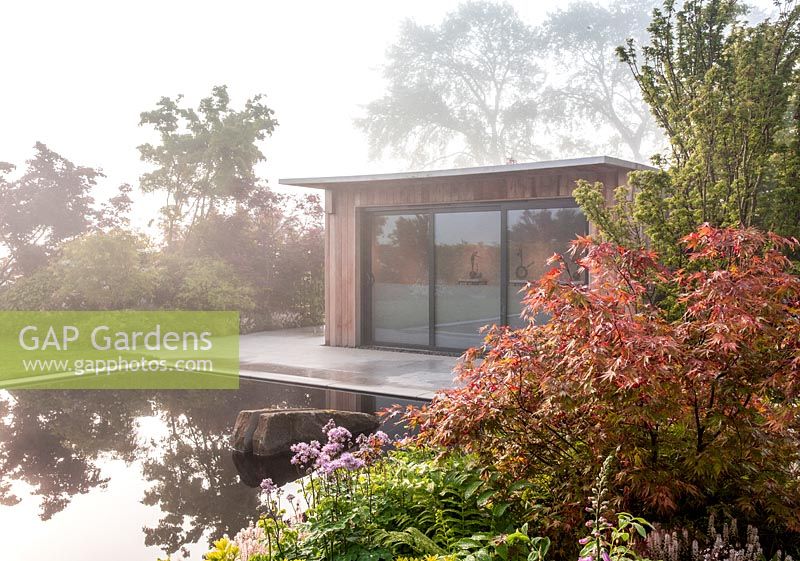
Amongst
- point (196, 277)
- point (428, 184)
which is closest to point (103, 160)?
point (196, 277)

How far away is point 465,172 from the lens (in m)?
9.88

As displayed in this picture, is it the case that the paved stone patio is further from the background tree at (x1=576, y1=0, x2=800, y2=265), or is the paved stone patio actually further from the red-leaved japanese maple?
the red-leaved japanese maple

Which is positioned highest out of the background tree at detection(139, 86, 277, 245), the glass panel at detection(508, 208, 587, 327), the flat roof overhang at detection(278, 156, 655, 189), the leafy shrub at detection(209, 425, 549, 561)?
the background tree at detection(139, 86, 277, 245)

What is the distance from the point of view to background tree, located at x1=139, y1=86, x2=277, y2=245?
17.6m

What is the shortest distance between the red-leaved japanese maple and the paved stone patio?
13.1 ft

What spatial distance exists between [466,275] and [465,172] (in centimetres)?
165

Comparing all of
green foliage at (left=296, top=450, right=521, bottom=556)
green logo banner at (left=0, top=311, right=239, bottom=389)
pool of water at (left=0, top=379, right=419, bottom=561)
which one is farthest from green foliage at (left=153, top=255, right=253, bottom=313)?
green foliage at (left=296, top=450, right=521, bottom=556)

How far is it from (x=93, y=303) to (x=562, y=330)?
40.2 feet

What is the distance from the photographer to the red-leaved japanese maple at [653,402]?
3.01 meters

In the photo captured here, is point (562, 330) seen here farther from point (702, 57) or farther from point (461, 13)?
point (461, 13)

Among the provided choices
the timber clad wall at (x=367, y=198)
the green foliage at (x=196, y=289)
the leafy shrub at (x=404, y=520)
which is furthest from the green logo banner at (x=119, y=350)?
the leafy shrub at (x=404, y=520)

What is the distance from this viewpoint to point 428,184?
10938mm

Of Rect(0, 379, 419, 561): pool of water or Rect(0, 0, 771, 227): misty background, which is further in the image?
Rect(0, 0, 771, 227): misty background

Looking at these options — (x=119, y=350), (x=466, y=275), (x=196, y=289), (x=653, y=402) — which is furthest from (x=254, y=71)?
(x=653, y=402)
